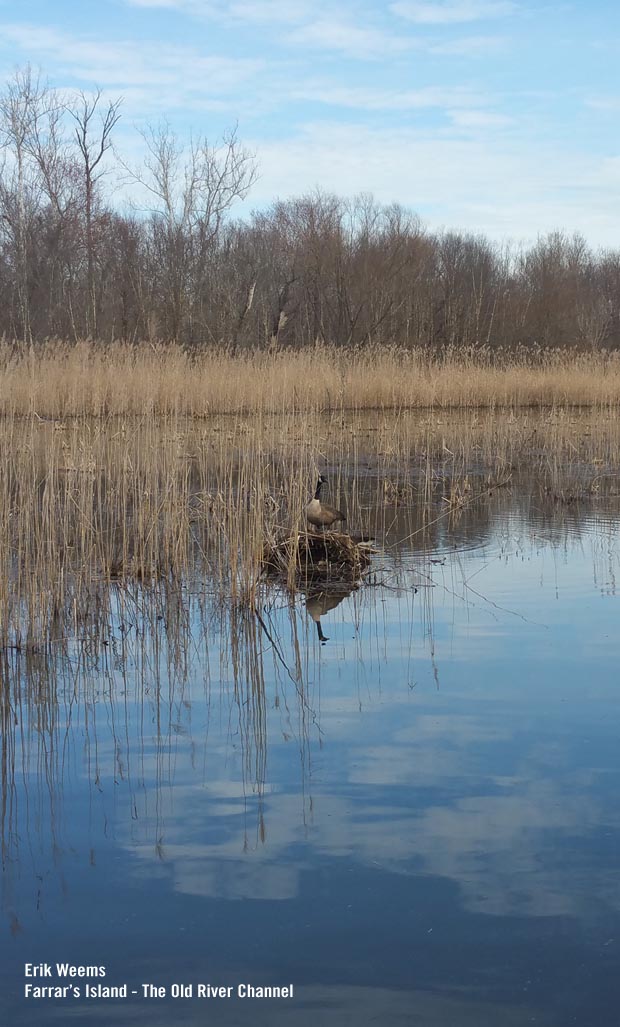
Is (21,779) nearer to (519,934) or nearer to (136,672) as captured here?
(136,672)

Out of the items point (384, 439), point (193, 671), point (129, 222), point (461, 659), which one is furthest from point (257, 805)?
point (129, 222)

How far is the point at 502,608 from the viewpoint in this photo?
4711 millimetres

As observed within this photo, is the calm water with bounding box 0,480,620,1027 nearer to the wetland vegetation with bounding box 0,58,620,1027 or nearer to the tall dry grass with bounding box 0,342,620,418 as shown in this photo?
the wetland vegetation with bounding box 0,58,620,1027

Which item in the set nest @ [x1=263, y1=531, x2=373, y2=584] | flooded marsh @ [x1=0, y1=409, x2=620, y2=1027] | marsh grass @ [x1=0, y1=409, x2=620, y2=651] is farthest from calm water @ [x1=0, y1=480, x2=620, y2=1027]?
nest @ [x1=263, y1=531, x2=373, y2=584]

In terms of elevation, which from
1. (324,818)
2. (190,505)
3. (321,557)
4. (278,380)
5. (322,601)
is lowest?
(324,818)

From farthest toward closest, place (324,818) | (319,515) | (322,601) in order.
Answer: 1. (319,515)
2. (322,601)
3. (324,818)

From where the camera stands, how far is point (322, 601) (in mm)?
4934

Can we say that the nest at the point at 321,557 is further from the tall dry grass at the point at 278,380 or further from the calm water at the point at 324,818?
the tall dry grass at the point at 278,380

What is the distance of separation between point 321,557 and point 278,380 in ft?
21.7

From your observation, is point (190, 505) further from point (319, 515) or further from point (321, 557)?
point (321, 557)

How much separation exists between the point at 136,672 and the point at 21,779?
0.99 metres

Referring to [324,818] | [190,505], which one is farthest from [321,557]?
[324,818]

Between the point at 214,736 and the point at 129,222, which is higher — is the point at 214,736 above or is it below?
below

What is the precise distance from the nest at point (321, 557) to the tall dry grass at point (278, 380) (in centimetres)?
428
